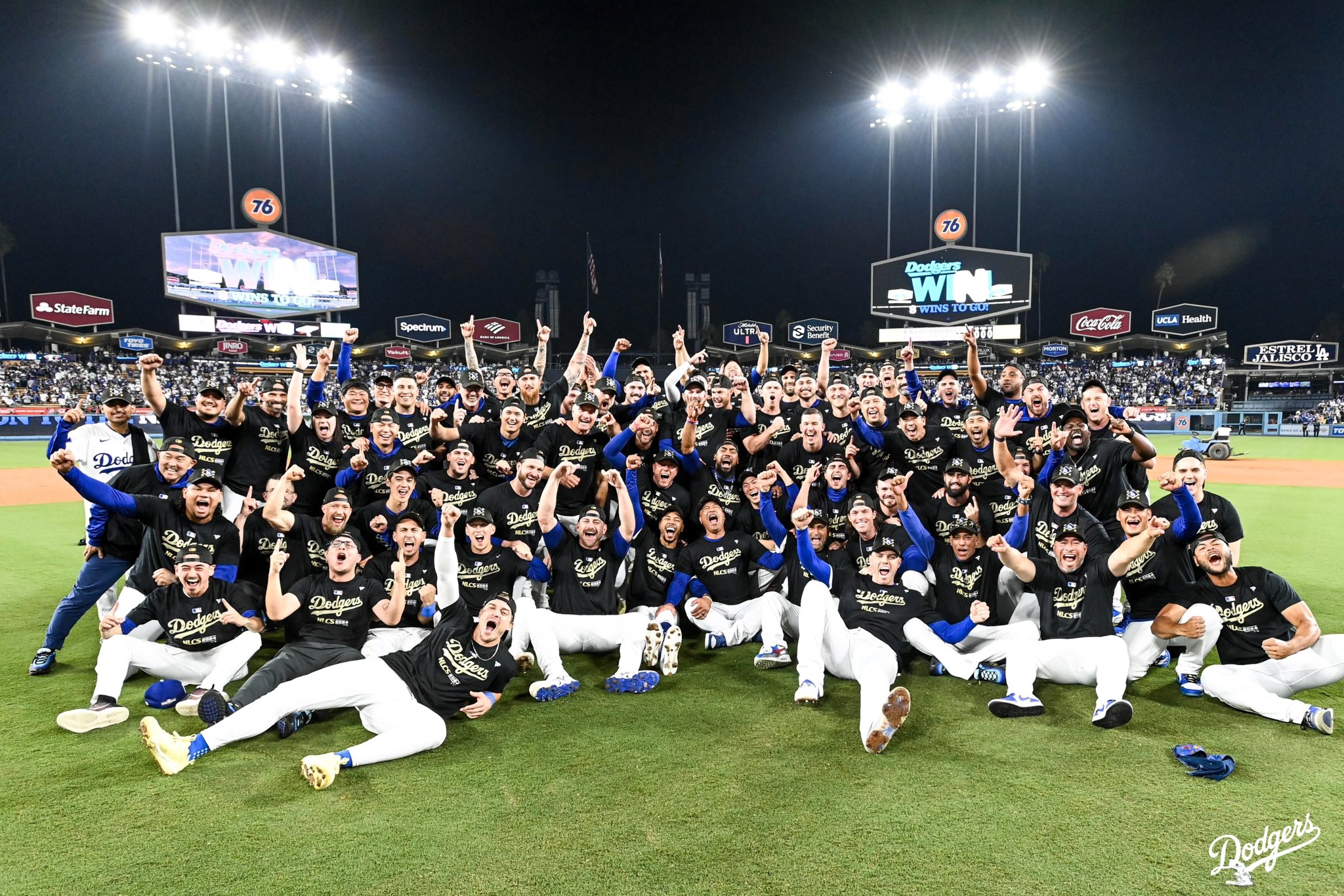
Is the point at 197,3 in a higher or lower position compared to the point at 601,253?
higher

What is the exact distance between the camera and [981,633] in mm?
5938

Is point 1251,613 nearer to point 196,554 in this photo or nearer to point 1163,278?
point 196,554

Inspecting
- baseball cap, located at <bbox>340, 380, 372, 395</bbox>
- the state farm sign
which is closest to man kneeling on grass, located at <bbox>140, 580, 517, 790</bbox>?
baseball cap, located at <bbox>340, 380, 372, 395</bbox>

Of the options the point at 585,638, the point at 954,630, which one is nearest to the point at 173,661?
the point at 585,638

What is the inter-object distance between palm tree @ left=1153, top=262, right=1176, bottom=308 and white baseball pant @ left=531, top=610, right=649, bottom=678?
2849 inches

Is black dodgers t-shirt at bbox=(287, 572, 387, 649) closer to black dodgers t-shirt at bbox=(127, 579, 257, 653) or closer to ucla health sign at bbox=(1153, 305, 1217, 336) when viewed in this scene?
black dodgers t-shirt at bbox=(127, 579, 257, 653)

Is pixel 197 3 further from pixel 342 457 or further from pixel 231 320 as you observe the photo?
pixel 342 457

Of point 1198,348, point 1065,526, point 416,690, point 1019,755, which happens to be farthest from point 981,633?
point 1198,348

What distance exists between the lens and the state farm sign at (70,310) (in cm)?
4138

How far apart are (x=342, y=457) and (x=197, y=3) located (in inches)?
1630

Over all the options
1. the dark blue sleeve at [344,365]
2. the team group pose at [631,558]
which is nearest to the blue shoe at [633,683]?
the team group pose at [631,558]

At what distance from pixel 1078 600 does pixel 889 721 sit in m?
2.23

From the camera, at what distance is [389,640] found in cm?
581

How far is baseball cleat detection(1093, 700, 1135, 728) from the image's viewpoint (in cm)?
473
